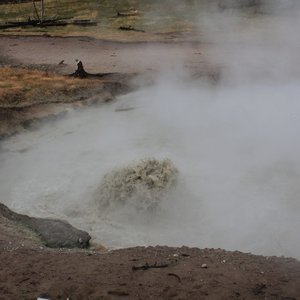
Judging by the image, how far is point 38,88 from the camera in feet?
40.7

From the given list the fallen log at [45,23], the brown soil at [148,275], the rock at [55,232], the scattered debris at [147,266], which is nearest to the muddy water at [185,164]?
the rock at [55,232]

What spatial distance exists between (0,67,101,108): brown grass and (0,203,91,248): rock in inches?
194

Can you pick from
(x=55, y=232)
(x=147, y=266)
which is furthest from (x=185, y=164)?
(x=147, y=266)

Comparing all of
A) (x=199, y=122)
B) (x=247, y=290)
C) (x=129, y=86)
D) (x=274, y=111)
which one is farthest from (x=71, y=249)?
(x=129, y=86)

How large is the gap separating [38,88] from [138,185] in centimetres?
575

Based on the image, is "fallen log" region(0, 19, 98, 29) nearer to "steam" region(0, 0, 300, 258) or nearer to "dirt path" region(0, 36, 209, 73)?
"dirt path" region(0, 36, 209, 73)

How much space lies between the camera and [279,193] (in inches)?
292

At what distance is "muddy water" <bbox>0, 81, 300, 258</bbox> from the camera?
6.71 metres

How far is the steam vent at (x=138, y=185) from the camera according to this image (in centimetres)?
741

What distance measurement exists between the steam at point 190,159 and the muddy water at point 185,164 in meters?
0.02

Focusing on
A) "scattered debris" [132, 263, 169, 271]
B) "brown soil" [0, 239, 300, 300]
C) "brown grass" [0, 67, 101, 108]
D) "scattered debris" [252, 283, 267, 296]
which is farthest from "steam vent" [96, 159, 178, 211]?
"brown grass" [0, 67, 101, 108]

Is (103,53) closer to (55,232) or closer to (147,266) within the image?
(55,232)

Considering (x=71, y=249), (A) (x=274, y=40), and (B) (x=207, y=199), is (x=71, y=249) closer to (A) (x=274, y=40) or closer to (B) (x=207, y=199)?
(B) (x=207, y=199)

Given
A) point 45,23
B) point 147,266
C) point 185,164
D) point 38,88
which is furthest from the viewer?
point 45,23
